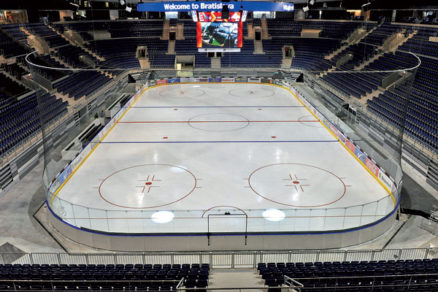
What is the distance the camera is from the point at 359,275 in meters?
6.50

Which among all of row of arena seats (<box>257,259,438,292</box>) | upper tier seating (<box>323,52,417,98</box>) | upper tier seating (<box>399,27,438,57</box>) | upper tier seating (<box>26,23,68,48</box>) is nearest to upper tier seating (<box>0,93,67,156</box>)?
upper tier seating (<box>26,23,68,48</box>)

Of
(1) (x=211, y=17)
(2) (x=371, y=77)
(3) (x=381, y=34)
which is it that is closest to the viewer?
(1) (x=211, y=17)

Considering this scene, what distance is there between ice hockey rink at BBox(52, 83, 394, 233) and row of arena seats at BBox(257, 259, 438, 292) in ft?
4.94

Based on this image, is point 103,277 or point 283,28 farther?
point 283,28

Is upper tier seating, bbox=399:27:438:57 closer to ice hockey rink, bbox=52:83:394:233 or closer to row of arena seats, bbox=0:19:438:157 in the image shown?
row of arena seats, bbox=0:19:438:157

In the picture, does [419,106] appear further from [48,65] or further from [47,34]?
[47,34]

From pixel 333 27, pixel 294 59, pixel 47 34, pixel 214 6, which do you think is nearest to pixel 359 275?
pixel 214 6

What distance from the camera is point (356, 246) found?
922 cm

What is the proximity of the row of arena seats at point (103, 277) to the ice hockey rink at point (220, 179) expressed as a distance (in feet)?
5.20

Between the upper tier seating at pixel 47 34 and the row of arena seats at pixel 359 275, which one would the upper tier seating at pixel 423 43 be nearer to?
the row of arena seats at pixel 359 275

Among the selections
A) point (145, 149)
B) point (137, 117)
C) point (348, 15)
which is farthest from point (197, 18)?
point (348, 15)

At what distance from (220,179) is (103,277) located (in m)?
5.89

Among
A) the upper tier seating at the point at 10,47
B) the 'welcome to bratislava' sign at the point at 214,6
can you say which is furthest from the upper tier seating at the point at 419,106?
the upper tier seating at the point at 10,47

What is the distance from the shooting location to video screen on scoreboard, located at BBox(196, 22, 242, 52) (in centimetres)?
2066
